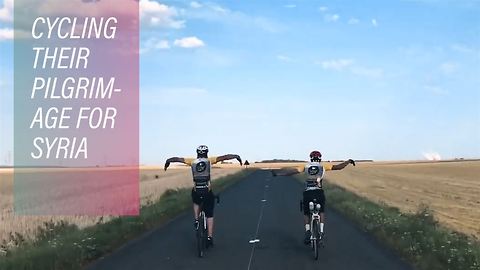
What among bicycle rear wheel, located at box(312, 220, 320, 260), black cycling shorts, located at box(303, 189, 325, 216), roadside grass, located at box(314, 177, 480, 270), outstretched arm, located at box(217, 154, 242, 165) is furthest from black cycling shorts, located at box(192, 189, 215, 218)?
roadside grass, located at box(314, 177, 480, 270)

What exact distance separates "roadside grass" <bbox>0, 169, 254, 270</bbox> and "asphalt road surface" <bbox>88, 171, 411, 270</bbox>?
1.22ft

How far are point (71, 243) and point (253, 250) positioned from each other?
371cm

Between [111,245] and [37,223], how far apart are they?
5.26 metres

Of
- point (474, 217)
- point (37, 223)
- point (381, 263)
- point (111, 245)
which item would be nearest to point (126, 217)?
point (37, 223)

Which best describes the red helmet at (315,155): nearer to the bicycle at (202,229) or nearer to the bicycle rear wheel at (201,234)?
the bicycle at (202,229)

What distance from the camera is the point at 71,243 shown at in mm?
12109

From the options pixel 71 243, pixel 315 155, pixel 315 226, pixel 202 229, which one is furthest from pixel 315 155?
pixel 71 243

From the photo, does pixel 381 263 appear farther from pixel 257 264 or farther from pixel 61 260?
pixel 61 260

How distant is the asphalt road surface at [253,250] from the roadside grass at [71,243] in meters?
0.37

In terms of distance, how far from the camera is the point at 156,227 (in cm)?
1705

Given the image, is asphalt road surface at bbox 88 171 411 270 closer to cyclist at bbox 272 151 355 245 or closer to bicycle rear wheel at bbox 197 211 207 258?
bicycle rear wheel at bbox 197 211 207 258

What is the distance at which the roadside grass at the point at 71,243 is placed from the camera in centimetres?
1029

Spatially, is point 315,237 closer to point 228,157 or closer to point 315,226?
point 315,226

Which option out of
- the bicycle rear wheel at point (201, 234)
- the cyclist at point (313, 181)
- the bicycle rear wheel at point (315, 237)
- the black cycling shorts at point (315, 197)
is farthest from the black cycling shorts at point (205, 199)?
the bicycle rear wheel at point (315, 237)
